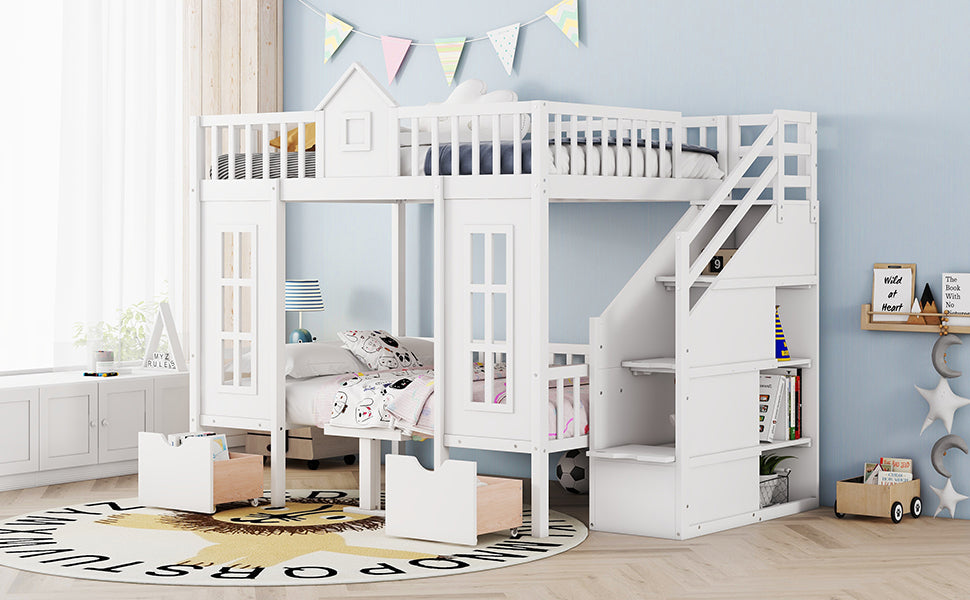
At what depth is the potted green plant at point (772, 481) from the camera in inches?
198

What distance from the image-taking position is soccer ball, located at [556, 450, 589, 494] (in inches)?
212

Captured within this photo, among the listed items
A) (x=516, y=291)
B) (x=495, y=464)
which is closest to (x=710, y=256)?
(x=516, y=291)

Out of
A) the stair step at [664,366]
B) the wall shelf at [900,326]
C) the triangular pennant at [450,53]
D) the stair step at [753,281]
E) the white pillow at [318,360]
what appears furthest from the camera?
the triangular pennant at [450,53]

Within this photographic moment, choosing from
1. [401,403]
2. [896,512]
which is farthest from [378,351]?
[896,512]

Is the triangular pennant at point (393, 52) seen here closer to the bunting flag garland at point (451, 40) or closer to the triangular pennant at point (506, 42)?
the bunting flag garland at point (451, 40)

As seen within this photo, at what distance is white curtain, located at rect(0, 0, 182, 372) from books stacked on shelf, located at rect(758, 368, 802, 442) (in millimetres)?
3237

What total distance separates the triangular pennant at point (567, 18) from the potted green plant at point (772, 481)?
2.09 meters

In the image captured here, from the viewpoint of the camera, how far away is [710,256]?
4641 millimetres

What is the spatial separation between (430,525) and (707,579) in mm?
1016

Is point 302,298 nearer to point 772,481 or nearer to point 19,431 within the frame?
point 19,431

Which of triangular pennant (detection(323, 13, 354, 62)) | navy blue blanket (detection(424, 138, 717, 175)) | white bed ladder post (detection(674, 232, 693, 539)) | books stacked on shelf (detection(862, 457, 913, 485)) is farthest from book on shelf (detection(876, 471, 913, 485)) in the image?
triangular pennant (detection(323, 13, 354, 62))

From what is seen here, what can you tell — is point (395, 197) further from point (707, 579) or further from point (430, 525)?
point (707, 579)

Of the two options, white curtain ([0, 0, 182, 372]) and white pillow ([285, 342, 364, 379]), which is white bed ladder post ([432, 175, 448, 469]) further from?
white curtain ([0, 0, 182, 372])

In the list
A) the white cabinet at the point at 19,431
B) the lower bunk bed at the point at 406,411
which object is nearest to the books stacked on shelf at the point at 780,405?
the lower bunk bed at the point at 406,411
